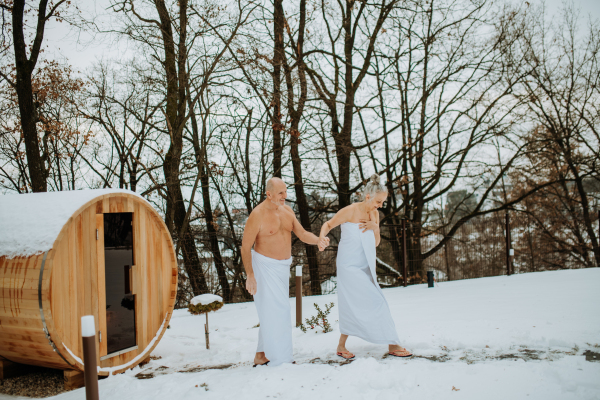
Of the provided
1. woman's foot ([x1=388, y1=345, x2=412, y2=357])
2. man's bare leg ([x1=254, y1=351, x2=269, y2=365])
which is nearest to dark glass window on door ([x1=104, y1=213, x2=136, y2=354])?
man's bare leg ([x1=254, y1=351, x2=269, y2=365])

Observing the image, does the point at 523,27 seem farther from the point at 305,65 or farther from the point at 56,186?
the point at 56,186

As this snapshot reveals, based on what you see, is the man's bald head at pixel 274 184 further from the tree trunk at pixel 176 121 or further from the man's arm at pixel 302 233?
the tree trunk at pixel 176 121

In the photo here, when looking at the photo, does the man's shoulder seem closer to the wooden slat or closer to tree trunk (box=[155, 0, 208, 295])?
the wooden slat

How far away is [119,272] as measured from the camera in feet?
17.2

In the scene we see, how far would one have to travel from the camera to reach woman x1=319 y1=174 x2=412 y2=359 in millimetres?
4355

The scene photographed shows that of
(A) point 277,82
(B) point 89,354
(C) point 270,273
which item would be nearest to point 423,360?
(C) point 270,273

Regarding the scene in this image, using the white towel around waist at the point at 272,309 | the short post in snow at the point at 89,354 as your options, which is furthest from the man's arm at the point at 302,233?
the short post in snow at the point at 89,354

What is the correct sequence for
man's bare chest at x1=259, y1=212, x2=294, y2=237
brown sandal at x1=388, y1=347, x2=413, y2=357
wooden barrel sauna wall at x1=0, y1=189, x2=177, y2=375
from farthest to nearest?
1. man's bare chest at x1=259, y1=212, x2=294, y2=237
2. brown sandal at x1=388, y1=347, x2=413, y2=357
3. wooden barrel sauna wall at x1=0, y1=189, x2=177, y2=375

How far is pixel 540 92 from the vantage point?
14.0 meters

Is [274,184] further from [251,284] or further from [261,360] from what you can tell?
[261,360]

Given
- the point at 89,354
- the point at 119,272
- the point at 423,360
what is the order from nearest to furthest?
the point at 89,354 < the point at 423,360 < the point at 119,272

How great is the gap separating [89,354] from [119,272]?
2.29 metres

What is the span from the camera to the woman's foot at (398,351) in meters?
4.29

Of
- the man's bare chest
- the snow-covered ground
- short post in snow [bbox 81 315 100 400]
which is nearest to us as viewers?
short post in snow [bbox 81 315 100 400]
